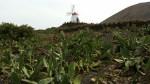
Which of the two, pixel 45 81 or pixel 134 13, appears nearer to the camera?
pixel 45 81

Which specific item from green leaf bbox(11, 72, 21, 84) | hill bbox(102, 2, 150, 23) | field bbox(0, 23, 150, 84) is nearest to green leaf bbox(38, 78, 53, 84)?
field bbox(0, 23, 150, 84)

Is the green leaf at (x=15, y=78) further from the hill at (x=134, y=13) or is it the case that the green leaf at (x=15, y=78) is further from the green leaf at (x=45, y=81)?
the hill at (x=134, y=13)

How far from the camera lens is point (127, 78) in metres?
6.81

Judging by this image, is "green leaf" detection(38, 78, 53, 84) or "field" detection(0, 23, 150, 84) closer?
"green leaf" detection(38, 78, 53, 84)

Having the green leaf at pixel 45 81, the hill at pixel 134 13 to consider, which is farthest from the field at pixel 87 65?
the hill at pixel 134 13

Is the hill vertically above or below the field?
above

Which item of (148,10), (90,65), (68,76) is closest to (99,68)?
(90,65)

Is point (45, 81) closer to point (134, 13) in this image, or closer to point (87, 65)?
point (87, 65)

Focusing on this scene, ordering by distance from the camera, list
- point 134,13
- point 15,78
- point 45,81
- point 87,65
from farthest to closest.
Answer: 1. point 134,13
2. point 87,65
3. point 15,78
4. point 45,81

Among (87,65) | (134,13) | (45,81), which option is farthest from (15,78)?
(134,13)

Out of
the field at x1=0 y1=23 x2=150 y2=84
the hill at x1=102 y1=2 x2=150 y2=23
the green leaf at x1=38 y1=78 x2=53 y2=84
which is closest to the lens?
the green leaf at x1=38 y1=78 x2=53 y2=84

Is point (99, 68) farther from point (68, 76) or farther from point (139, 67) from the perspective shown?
point (68, 76)

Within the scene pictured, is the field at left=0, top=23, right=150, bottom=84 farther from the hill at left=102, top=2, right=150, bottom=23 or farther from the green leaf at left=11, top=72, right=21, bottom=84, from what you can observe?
the hill at left=102, top=2, right=150, bottom=23

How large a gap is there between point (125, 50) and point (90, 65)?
2.46 feet
